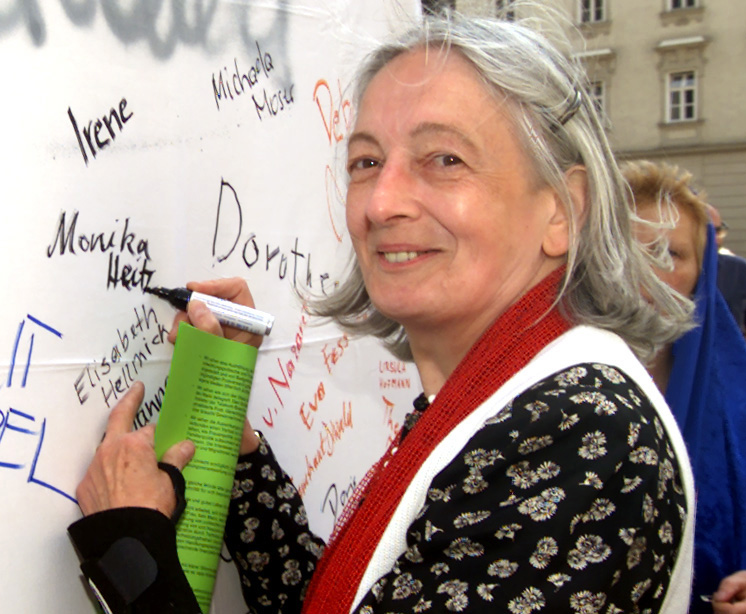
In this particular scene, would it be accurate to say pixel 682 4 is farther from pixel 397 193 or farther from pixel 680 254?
pixel 397 193

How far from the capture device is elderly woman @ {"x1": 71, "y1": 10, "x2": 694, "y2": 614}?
0.83 metres

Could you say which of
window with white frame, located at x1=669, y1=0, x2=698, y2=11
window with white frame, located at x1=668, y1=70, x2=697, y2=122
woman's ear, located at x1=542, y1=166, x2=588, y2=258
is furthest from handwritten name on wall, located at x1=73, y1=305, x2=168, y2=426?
window with white frame, located at x1=669, y1=0, x2=698, y2=11

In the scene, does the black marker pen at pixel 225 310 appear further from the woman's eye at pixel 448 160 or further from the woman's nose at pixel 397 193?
the woman's eye at pixel 448 160

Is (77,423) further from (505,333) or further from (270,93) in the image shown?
(270,93)

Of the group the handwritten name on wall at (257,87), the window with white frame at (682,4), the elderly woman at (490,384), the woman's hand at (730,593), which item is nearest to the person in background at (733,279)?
the woman's hand at (730,593)

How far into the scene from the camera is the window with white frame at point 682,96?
18.2m

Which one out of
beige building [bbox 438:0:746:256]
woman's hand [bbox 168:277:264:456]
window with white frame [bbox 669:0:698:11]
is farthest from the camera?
window with white frame [bbox 669:0:698:11]

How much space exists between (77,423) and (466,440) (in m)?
0.50

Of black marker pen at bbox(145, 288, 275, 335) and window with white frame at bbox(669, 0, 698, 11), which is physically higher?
window with white frame at bbox(669, 0, 698, 11)

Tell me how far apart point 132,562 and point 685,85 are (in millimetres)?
19519

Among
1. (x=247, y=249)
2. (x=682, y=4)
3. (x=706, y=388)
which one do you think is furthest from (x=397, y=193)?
(x=682, y=4)

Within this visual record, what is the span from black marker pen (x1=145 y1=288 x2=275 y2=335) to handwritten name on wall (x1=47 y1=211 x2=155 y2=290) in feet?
0.12

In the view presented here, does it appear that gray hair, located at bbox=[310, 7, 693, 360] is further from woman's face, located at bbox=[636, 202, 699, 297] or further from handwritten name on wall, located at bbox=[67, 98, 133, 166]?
woman's face, located at bbox=[636, 202, 699, 297]

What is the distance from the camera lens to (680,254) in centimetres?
218
